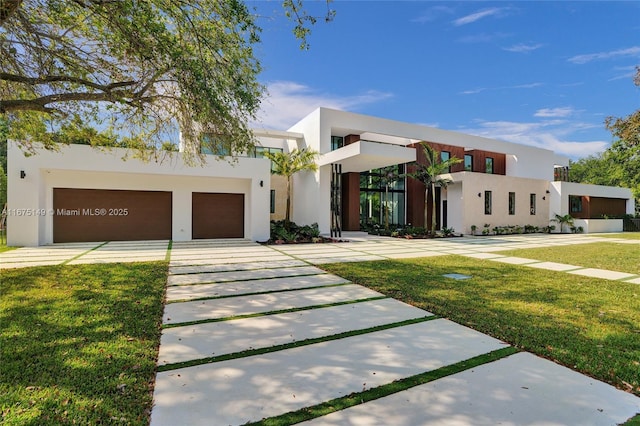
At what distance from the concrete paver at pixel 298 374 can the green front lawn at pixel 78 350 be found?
26cm

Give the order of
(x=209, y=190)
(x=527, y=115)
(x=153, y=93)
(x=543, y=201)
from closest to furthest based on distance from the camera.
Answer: (x=153, y=93) < (x=209, y=190) < (x=543, y=201) < (x=527, y=115)

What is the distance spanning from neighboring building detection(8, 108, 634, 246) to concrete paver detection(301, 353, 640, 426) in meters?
7.94

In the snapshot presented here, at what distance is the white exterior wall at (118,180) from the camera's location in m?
11.4

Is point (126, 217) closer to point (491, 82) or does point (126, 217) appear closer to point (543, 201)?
point (491, 82)

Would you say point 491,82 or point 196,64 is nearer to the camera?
point 196,64

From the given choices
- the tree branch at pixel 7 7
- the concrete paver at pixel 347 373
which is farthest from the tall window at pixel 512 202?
the tree branch at pixel 7 7

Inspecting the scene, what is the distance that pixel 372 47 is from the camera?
11703 millimetres

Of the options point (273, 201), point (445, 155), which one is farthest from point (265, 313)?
point (445, 155)

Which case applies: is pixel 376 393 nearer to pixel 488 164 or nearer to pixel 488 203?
pixel 488 203

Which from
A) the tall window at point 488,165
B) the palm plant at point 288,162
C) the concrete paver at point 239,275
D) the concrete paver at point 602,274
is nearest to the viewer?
the concrete paver at point 239,275

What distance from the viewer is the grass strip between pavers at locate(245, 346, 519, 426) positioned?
2164mm

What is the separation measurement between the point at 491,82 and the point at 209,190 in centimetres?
1647

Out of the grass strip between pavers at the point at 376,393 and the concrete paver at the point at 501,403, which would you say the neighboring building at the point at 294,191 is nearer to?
the grass strip between pavers at the point at 376,393

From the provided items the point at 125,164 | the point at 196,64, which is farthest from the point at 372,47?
the point at 125,164
